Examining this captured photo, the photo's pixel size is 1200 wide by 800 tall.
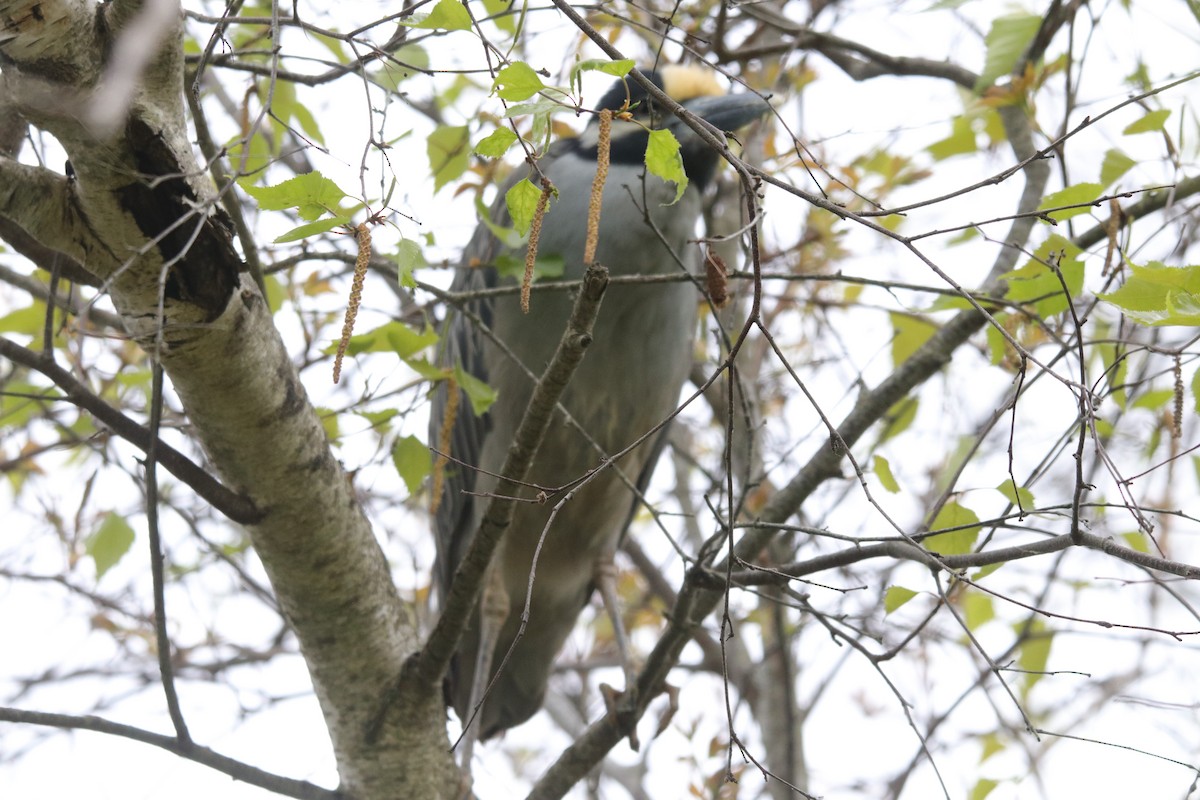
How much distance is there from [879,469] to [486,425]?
57.6 inches

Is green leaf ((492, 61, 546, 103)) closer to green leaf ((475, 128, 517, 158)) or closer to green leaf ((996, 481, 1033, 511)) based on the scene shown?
green leaf ((475, 128, 517, 158))

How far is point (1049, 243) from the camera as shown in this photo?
5.67 feet

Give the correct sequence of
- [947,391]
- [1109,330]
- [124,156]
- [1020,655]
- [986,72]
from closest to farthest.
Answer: [124,156]
[986,72]
[1020,655]
[1109,330]
[947,391]

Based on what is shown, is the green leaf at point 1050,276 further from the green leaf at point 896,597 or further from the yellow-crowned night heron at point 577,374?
the yellow-crowned night heron at point 577,374

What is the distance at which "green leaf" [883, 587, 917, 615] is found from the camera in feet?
5.37

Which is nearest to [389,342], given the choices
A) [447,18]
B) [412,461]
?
[412,461]

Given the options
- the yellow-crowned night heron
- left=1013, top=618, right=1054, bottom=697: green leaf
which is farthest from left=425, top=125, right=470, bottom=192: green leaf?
left=1013, top=618, right=1054, bottom=697: green leaf

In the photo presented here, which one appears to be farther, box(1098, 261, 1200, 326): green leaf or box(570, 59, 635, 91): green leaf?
box(1098, 261, 1200, 326): green leaf

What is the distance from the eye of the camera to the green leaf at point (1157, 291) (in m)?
1.24

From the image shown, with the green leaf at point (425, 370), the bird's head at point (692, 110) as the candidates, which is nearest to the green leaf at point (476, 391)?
the green leaf at point (425, 370)

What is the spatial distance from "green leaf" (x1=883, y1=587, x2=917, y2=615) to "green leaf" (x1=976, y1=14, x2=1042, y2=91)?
1.06 m

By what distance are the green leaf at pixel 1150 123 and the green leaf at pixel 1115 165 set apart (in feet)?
0.21

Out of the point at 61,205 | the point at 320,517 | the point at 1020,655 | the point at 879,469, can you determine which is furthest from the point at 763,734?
the point at 61,205

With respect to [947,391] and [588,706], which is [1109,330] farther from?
[588,706]
